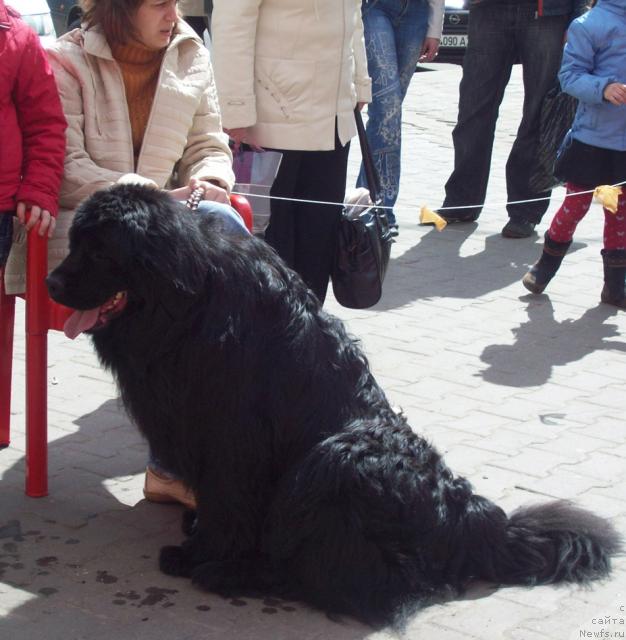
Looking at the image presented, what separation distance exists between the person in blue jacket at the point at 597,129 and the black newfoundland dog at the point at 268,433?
3.23m

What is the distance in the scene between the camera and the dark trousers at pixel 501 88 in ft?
26.1

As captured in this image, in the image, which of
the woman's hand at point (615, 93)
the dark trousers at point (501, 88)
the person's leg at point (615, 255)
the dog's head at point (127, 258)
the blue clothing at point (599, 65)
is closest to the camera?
the dog's head at point (127, 258)

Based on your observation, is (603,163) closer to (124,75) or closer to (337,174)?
(337,174)

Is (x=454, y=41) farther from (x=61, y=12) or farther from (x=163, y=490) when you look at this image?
(x=163, y=490)

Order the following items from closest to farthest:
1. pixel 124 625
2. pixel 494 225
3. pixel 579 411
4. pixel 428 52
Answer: pixel 124 625, pixel 579 411, pixel 428 52, pixel 494 225

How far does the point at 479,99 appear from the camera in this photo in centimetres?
832

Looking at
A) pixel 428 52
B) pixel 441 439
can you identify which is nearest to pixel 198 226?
pixel 441 439

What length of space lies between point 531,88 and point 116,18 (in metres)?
4.62

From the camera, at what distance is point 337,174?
5348 mm

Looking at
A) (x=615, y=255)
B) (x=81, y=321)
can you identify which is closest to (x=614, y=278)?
(x=615, y=255)

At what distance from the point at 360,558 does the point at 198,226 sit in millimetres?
1043

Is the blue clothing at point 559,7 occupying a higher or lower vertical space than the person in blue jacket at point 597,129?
higher

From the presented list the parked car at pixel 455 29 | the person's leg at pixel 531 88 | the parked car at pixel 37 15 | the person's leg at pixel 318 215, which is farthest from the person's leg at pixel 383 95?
the parked car at pixel 455 29

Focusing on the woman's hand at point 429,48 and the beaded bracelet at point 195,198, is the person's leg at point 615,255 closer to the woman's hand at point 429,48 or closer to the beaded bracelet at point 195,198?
the woman's hand at point 429,48
